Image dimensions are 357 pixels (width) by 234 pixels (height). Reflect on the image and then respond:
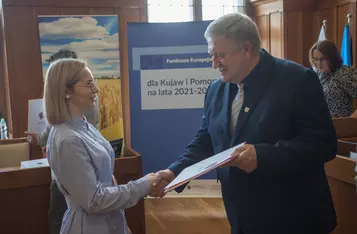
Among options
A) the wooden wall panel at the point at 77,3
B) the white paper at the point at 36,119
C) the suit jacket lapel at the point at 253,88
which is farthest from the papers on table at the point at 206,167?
the wooden wall panel at the point at 77,3

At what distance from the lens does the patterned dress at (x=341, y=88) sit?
360 centimetres

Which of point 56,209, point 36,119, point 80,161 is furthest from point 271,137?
point 36,119

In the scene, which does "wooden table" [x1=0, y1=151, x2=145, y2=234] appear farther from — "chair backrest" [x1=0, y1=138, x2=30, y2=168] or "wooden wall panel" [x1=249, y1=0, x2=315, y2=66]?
"wooden wall panel" [x1=249, y1=0, x2=315, y2=66]

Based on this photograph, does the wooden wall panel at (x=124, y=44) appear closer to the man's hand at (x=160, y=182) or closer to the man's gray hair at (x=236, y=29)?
the man's hand at (x=160, y=182)

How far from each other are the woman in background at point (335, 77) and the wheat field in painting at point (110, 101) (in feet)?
7.38

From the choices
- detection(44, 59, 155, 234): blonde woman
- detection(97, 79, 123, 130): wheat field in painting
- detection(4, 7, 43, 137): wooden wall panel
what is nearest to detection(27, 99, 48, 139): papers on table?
detection(97, 79, 123, 130): wheat field in painting

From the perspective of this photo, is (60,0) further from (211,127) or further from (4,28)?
(211,127)

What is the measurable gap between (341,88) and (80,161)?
271 centimetres

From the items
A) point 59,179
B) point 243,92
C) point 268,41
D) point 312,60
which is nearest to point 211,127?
point 243,92

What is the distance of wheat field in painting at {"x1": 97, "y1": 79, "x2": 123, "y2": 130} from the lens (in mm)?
4805

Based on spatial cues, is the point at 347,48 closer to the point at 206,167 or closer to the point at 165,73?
the point at 165,73

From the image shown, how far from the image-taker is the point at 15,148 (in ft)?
11.9

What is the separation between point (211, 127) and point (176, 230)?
7.50 ft

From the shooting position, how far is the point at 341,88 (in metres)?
3.62
